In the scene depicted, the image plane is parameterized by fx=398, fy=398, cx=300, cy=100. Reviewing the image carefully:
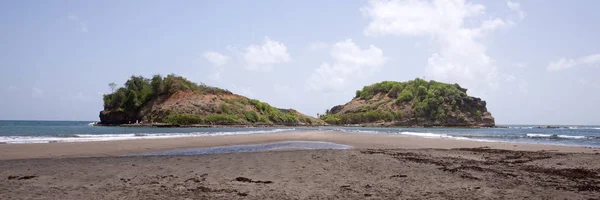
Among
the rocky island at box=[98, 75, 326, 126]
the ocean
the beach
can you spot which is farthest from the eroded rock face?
the beach

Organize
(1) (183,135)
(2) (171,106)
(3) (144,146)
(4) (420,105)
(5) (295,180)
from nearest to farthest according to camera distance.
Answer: (5) (295,180)
(3) (144,146)
(1) (183,135)
(2) (171,106)
(4) (420,105)

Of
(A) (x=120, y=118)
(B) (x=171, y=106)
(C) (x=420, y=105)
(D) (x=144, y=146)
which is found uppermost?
(C) (x=420, y=105)

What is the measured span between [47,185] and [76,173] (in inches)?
77.7

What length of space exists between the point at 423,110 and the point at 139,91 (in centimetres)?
10211

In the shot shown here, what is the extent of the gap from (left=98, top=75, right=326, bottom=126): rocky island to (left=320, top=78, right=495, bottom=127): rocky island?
53731 millimetres

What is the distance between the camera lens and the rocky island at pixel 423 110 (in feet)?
474

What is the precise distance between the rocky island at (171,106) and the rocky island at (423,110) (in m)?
53.7

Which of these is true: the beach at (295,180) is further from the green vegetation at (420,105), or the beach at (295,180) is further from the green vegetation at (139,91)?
the green vegetation at (420,105)

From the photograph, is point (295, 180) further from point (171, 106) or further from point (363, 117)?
point (363, 117)

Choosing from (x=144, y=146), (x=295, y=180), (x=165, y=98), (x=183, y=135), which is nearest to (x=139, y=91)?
(x=165, y=98)

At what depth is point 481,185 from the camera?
9.62 meters

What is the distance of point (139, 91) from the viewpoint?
383ft

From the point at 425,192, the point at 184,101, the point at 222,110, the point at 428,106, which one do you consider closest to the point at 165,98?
the point at 184,101

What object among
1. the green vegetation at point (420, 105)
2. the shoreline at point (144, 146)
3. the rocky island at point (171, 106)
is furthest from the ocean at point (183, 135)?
the green vegetation at point (420, 105)
